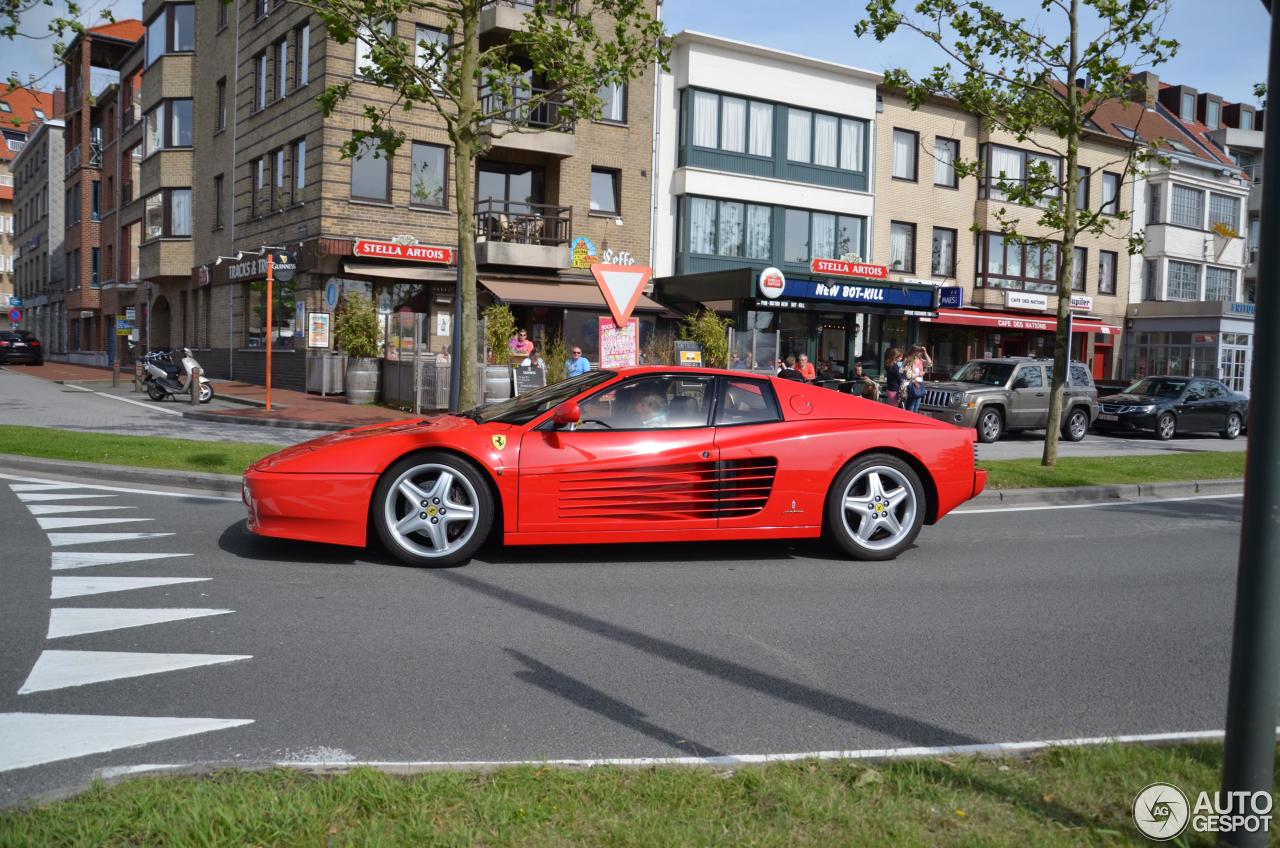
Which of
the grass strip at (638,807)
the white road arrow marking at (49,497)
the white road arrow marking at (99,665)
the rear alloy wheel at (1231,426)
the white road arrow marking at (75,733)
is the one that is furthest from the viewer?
the rear alloy wheel at (1231,426)

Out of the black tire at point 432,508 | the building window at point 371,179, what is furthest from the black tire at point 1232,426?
the black tire at point 432,508

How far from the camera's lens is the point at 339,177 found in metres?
25.3

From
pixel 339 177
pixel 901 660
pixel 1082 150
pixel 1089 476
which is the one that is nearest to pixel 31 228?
pixel 339 177

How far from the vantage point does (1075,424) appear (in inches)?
890

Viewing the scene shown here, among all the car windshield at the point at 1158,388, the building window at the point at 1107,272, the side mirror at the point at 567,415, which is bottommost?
the side mirror at the point at 567,415

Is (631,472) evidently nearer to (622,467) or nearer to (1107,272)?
(622,467)

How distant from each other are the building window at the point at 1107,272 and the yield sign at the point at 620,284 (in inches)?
1353

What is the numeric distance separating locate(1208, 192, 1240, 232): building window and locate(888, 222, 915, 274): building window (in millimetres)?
17722

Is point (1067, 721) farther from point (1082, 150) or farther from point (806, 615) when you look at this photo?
point (1082, 150)

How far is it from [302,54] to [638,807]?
91.7 feet

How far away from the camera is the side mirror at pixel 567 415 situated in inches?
273

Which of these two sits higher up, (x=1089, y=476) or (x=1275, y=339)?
(x=1275, y=339)

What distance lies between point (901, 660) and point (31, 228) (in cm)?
7290

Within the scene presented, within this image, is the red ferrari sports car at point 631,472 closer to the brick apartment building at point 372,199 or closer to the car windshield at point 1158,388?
the brick apartment building at point 372,199
